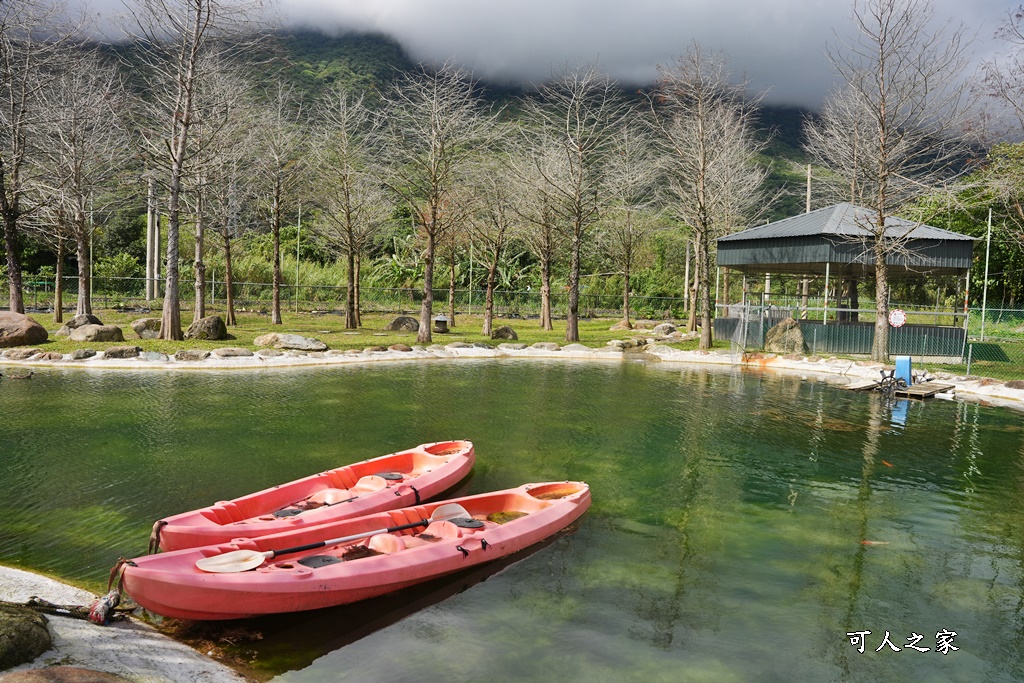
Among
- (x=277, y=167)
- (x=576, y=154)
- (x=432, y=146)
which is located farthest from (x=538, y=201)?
(x=277, y=167)

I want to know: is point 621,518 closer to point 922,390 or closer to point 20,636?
point 20,636

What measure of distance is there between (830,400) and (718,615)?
12846mm

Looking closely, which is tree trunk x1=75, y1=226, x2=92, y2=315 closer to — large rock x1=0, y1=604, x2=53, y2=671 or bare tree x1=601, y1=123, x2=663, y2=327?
bare tree x1=601, y1=123, x2=663, y2=327

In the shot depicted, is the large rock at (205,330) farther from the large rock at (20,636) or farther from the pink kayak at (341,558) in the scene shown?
the large rock at (20,636)

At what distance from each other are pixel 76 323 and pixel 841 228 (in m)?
27.3

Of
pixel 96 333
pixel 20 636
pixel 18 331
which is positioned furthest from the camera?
pixel 96 333

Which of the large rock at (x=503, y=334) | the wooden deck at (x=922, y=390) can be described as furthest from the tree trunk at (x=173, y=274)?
the wooden deck at (x=922, y=390)

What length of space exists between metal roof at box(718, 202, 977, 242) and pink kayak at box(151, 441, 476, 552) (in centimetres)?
2018

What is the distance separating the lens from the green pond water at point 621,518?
221 inches

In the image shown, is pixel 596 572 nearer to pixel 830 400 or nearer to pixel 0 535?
pixel 0 535

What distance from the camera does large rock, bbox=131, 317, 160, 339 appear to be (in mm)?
23878

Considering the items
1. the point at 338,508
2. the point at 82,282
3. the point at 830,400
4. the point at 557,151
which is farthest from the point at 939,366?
the point at 82,282

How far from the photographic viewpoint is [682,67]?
2764 cm

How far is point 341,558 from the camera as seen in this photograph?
6.38m
